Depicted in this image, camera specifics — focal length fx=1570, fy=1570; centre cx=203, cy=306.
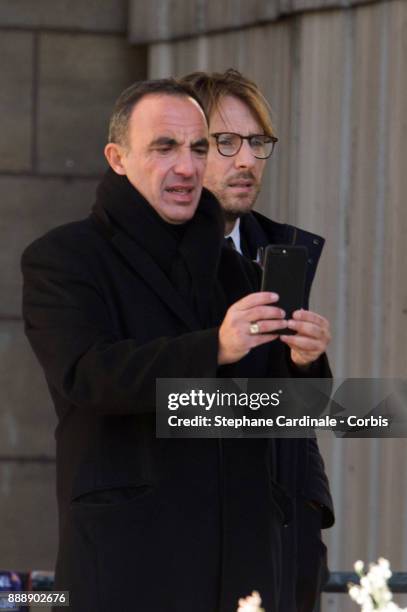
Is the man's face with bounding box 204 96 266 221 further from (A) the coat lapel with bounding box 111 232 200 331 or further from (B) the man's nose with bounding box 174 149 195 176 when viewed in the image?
(A) the coat lapel with bounding box 111 232 200 331

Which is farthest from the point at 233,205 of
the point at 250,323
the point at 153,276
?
the point at 250,323

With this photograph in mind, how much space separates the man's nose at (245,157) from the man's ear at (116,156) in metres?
0.80

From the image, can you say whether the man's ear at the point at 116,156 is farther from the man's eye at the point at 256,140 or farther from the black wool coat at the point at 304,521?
the man's eye at the point at 256,140

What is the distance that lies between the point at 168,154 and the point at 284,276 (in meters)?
0.46

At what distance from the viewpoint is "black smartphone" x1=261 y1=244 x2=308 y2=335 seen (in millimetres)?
2895

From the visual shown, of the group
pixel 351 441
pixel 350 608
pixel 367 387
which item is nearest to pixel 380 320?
pixel 351 441

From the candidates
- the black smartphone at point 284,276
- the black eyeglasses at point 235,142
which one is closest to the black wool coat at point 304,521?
the black smartphone at point 284,276

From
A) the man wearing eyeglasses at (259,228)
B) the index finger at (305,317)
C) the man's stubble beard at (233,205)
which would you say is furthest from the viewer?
the man's stubble beard at (233,205)

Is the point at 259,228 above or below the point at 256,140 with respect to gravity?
below

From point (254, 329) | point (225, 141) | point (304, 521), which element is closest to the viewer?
point (254, 329)

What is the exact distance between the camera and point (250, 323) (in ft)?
9.23

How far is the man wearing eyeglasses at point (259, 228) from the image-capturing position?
3383mm

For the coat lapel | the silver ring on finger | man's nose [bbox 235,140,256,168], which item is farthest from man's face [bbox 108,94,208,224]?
man's nose [bbox 235,140,256,168]

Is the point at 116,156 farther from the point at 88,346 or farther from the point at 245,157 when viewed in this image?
the point at 245,157
